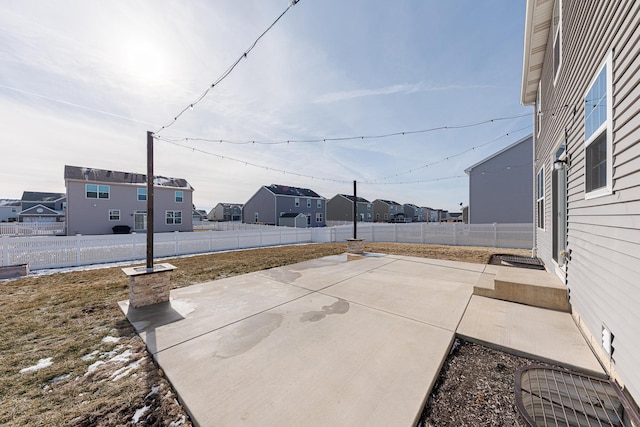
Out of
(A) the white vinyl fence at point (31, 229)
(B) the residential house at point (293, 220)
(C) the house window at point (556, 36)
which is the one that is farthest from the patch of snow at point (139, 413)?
(B) the residential house at point (293, 220)

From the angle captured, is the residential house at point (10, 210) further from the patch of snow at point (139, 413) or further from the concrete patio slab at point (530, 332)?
the concrete patio slab at point (530, 332)

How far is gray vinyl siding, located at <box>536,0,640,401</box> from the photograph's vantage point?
5.90 ft

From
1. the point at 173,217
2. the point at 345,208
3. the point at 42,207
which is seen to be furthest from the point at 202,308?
the point at 42,207

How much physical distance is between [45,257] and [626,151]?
41.8ft

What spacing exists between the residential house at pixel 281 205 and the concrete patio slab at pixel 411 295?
919 inches

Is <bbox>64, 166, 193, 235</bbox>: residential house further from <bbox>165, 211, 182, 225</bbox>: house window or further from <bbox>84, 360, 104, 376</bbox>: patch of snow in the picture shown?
<bbox>84, 360, 104, 376</bbox>: patch of snow

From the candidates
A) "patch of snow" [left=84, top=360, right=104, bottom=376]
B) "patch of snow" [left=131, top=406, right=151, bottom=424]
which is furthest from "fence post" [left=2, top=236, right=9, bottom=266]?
"patch of snow" [left=131, top=406, right=151, bottom=424]

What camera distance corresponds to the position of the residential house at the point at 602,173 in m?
1.83

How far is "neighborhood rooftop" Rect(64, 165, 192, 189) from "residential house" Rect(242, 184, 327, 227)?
919cm

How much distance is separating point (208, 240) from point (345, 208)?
1120 inches

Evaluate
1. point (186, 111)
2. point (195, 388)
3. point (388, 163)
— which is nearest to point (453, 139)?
point (388, 163)

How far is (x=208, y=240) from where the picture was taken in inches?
444

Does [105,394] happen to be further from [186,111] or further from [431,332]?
[186,111]

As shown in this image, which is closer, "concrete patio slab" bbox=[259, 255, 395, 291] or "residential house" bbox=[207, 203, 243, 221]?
"concrete patio slab" bbox=[259, 255, 395, 291]
